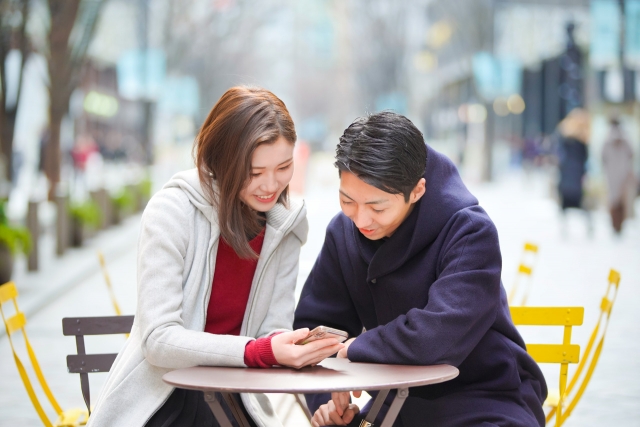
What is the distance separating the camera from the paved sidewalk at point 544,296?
6.27 m

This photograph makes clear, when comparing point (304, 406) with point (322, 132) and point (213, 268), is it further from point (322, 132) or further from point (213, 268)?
point (322, 132)

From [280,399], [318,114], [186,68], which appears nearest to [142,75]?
[186,68]

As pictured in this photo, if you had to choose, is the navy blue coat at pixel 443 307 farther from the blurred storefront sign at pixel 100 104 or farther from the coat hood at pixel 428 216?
the blurred storefront sign at pixel 100 104

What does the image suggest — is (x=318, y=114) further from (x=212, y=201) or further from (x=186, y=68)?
(x=212, y=201)

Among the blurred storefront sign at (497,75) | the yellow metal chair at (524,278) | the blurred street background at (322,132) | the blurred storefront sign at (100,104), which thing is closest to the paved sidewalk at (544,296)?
the blurred street background at (322,132)

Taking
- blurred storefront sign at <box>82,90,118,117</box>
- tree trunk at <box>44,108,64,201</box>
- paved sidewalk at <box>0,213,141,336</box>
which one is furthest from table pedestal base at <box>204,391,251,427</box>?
blurred storefront sign at <box>82,90,118,117</box>

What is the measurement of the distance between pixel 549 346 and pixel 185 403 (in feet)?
5.62

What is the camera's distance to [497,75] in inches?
1252

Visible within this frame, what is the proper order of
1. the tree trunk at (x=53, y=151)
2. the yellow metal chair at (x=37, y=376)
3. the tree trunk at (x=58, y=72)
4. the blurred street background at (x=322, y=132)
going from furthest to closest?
the tree trunk at (x=53, y=151) < the tree trunk at (x=58, y=72) < the blurred street background at (x=322, y=132) < the yellow metal chair at (x=37, y=376)

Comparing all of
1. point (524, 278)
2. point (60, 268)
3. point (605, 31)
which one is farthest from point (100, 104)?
point (524, 278)

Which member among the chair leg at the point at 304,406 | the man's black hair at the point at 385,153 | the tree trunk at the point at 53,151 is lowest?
the tree trunk at the point at 53,151

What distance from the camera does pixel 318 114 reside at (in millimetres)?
100438

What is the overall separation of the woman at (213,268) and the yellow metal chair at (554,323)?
1.24 metres

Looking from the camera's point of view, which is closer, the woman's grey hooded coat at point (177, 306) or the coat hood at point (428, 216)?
the woman's grey hooded coat at point (177, 306)
